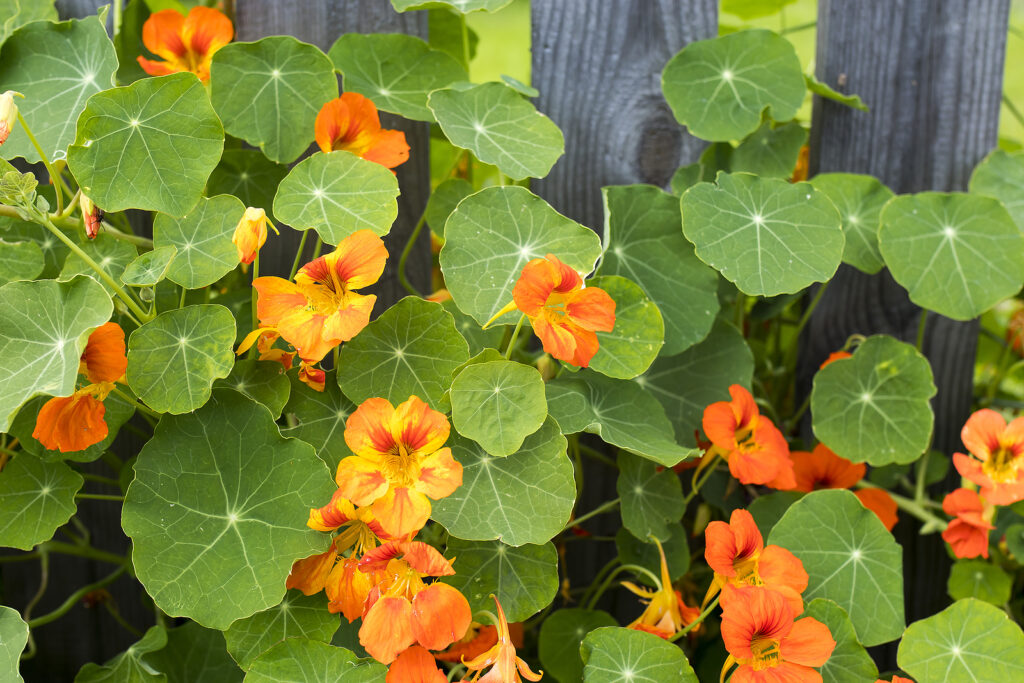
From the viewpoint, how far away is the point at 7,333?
3.41ft

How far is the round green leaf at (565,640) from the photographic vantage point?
1384 mm

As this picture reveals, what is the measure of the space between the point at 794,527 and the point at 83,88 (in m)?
1.37

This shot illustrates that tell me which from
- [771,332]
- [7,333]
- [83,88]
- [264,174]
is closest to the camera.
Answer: [7,333]

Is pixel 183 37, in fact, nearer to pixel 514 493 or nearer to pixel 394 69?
pixel 394 69

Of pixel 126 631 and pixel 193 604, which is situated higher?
pixel 193 604

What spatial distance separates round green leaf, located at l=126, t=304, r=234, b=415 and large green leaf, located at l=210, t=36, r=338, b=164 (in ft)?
1.20

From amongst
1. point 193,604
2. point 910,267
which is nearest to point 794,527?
point 910,267

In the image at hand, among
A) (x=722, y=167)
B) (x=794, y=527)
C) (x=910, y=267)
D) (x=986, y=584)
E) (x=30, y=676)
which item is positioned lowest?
(x=30, y=676)

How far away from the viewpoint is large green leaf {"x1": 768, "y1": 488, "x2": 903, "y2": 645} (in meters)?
1.26

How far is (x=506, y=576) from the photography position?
1175 millimetres

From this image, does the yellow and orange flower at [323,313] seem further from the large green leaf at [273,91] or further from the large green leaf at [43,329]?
the large green leaf at [273,91]

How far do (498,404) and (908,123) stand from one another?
110 cm

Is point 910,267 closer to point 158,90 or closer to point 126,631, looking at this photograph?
point 158,90

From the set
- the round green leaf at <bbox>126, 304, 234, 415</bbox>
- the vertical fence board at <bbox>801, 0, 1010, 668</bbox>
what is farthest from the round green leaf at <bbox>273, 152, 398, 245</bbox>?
the vertical fence board at <bbox>801, 0, 1010, 668</bbox>
